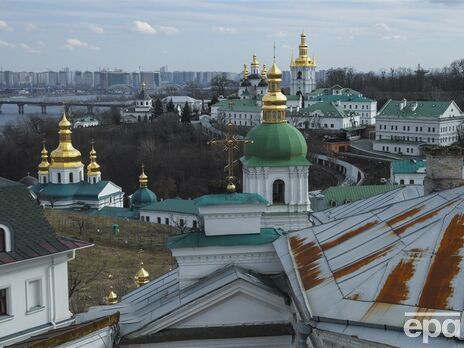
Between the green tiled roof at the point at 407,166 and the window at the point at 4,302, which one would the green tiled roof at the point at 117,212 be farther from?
the window at the point at 4,302

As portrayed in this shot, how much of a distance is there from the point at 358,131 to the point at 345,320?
74.1m

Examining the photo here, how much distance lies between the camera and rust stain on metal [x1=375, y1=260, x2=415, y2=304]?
8.54 metres

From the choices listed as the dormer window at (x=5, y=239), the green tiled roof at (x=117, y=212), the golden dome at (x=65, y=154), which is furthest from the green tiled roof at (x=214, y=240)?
the golden dome at (x=65, y=154)

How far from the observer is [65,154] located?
43500mm

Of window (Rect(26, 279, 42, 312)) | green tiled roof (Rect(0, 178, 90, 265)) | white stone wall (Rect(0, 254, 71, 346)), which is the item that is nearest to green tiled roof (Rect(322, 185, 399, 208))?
white stone wall (Rect(0, 254, 71, 346))

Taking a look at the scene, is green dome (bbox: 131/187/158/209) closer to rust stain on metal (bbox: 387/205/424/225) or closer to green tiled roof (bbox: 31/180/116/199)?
green tiled roof (bbox: 31/180/116/199)

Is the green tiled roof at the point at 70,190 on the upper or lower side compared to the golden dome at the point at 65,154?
lower

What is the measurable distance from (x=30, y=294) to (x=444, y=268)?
25.5 ft

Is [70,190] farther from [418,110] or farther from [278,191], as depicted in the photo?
[418,110]

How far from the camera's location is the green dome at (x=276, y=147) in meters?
19.4

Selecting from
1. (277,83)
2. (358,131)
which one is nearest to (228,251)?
(277,83)

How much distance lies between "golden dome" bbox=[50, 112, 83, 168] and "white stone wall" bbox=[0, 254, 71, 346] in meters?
31.1

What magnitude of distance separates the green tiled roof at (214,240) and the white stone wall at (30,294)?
2397mm

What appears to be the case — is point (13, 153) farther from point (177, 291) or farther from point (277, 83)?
point (177, 291)
